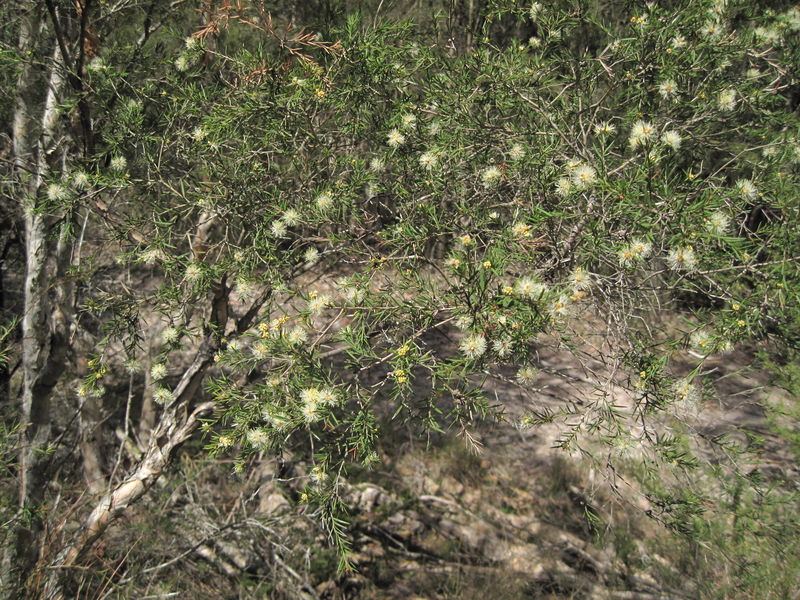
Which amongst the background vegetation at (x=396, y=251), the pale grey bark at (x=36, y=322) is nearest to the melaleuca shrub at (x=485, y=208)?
the background vegetation at (x=396, y=251)

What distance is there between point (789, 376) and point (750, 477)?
2899 millimetres

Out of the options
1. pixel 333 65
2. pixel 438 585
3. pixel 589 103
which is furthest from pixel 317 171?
pixel 438 585

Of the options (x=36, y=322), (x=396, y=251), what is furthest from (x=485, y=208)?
(x=36, y=322)

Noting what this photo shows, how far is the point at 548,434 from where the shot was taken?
241 inches

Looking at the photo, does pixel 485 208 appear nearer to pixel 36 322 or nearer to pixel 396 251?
pixel 396 251

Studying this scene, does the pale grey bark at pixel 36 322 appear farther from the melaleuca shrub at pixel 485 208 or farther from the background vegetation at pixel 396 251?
the melaleuca shrub at pixel 485 208

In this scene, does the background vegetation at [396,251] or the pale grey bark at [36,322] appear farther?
the pale grey bark at [36,322]

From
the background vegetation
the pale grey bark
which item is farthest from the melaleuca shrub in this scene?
the pale grey bark

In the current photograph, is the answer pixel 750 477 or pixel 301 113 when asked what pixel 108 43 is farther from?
pixel 750 477

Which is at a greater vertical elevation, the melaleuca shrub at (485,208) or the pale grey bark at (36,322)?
the melaleuca shrub at (485,208)

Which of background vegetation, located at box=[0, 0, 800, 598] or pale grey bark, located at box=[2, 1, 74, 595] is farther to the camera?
pale grey bark, located at box=[2, 1, 74, 595]

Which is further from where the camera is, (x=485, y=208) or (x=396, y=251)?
(x=485, y=208)

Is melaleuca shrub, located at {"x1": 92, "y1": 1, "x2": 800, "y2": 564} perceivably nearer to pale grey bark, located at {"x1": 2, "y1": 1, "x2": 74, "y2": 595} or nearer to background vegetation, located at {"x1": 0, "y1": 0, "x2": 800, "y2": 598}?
background vegetation, located at {"x1": 0, "y1": 0, "x2": 800, "y2": 598}

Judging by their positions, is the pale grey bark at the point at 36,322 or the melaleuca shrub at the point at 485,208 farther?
the pale grey bark at the point at 36,322
